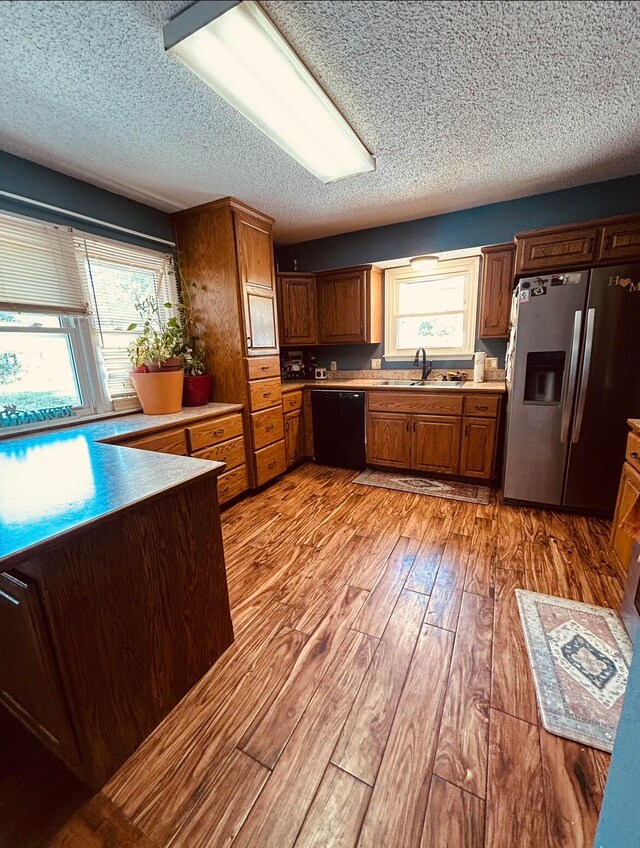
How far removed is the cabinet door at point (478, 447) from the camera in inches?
116

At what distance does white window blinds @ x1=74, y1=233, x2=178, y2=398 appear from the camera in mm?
2379

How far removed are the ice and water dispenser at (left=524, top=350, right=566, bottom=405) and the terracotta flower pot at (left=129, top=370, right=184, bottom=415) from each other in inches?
105

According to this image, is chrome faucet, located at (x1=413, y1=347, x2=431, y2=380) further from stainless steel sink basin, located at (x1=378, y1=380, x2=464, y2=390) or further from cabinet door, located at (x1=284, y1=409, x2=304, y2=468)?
cabinet door, located at (x1=284, y1=409, x2=304, y2=468)

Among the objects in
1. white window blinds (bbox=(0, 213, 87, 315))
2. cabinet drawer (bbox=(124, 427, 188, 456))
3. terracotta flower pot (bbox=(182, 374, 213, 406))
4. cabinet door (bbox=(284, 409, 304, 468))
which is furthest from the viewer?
cabinet door (bbox=(284, 409, 304, 468))

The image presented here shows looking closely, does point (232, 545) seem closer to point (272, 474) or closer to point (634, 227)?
point (272, 474)

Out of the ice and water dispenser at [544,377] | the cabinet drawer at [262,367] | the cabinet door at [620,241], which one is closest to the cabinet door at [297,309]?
the cabinet drawer at [262,367]

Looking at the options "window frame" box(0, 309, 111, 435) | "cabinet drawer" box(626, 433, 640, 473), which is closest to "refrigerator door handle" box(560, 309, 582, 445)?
"cabinet drawer" box(626, 433, 640, 473)

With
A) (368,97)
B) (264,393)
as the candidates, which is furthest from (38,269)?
(368,97)

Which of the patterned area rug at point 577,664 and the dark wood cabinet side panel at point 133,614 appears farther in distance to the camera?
the patterned area rug at point 577,664

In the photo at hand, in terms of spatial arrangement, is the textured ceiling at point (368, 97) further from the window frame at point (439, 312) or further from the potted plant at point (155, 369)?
the potted plant at point (155, 369)

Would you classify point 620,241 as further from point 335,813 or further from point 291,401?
point 335,813

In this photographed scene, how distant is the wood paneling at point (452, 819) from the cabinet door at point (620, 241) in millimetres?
2990

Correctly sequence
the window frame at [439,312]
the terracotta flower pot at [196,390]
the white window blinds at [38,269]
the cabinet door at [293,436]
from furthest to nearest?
the cabinet door at [293,436]
the window frame at [439,312]
the terracotta flower pot at [196,390]
the white window blinds at [38,269]

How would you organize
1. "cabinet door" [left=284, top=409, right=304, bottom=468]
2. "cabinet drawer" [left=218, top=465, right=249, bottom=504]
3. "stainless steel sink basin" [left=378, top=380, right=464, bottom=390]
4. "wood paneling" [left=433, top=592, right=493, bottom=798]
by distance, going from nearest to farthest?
"wood paneling" [left=433, top=592, right=493, bottom=798]
"cabinet drawer" [left=218, top=465, right=249, bottom=504]
"stainless steel sink basin" [left=378, top=380, right=464, bottom=390]
"cabinet door" [left=284, top=409, right=304, bottom=468]
